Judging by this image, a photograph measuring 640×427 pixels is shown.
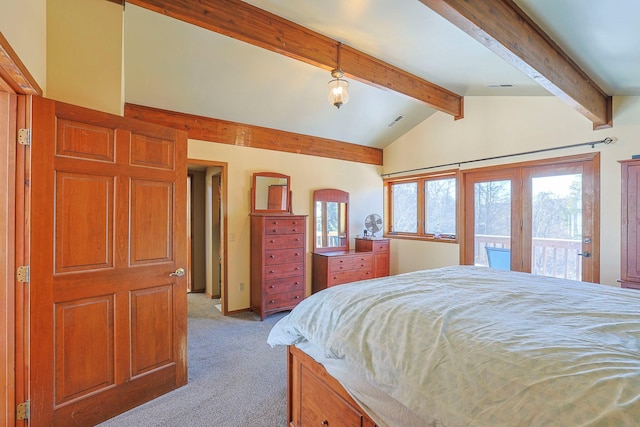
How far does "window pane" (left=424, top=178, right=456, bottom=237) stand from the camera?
4.70 m

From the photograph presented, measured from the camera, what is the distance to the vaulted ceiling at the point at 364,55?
1932 mm

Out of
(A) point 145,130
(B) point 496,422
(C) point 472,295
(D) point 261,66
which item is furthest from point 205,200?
(B) point 496,422

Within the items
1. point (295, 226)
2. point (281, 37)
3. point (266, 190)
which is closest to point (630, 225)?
point (295, 226)

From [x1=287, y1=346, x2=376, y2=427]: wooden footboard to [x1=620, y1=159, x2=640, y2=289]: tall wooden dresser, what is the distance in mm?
3267

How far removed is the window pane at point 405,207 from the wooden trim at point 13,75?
486cm

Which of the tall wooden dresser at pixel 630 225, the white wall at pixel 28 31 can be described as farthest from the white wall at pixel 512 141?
the white wall at pixel 28 31

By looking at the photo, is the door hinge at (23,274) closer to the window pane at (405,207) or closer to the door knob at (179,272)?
the door knob at (179,272)

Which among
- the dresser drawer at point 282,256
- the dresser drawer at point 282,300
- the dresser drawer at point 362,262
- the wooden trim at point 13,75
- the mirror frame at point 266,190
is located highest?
the wooden trim at point 13,75

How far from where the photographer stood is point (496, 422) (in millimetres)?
825

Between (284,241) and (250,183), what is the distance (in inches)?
37.7

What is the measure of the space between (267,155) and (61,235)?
2.84m

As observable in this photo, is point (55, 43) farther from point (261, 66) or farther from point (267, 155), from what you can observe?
point (267, 155)

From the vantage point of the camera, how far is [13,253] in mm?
1636

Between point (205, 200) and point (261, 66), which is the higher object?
point (261, 66)
